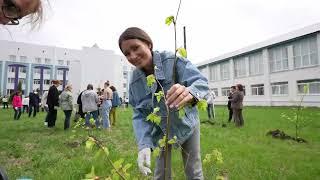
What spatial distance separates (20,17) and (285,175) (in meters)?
4.93

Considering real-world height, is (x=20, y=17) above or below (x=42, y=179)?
above

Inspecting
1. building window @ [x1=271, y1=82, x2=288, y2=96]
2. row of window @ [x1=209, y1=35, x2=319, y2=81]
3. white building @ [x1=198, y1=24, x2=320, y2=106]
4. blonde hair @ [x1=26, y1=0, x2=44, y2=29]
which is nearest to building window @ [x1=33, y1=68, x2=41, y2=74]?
row of window @ [x1=209, y1=35, x2=319, y2=81]

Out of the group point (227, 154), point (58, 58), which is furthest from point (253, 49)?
point (58, 58)

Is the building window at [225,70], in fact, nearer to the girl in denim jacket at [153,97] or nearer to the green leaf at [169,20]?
the girl in denim jacket at [153,97]

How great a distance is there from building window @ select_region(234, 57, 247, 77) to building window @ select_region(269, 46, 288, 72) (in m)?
5.59

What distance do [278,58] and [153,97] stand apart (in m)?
34.1

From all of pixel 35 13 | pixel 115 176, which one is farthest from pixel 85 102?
pixel 115 176

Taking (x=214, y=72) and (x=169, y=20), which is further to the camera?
(x=214, y=72)

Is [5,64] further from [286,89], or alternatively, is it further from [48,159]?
[48,159]

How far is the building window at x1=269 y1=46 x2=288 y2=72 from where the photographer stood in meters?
32.7

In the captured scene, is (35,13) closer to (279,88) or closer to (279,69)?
(279,88)

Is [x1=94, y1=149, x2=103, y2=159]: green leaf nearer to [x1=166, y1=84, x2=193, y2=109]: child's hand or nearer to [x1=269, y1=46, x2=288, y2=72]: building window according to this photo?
[x1=166, y1=84, x2=193, y2=109]: child's hand

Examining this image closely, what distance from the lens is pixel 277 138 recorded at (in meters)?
9.73

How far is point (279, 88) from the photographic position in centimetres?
3312
